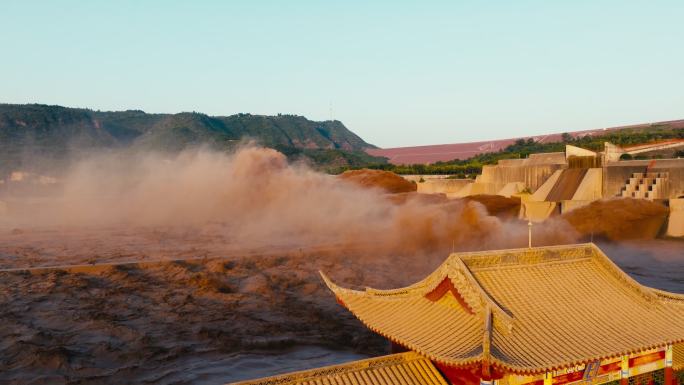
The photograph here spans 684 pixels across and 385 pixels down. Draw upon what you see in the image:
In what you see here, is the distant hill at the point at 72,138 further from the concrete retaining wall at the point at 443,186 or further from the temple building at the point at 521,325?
the temple building at the point at 521,325

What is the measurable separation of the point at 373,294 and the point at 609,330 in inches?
246

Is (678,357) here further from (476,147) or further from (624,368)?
(476,147)

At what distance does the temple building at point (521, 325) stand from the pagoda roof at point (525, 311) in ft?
0.10

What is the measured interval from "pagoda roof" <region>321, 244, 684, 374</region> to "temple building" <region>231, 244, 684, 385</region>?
0.10 feet

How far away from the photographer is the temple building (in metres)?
12.3

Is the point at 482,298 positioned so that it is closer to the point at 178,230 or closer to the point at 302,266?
the point at 302,266

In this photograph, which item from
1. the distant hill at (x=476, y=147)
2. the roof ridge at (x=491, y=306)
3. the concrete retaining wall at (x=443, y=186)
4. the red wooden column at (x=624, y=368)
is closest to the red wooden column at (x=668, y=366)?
the red wooden column at (x=624, y=368)

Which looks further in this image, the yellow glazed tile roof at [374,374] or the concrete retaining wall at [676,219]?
the concrete retaining wall at [676,219]

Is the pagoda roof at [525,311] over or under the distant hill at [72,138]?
under

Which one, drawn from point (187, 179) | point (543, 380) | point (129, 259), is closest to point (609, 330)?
point (543, 380)

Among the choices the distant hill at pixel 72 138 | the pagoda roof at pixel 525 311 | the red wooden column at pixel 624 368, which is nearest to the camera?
the pagoda roof at pixel 525 311

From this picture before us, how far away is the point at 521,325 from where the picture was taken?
43.0ft

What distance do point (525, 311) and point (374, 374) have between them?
3983mm

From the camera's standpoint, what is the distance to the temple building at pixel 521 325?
40.4 ft
